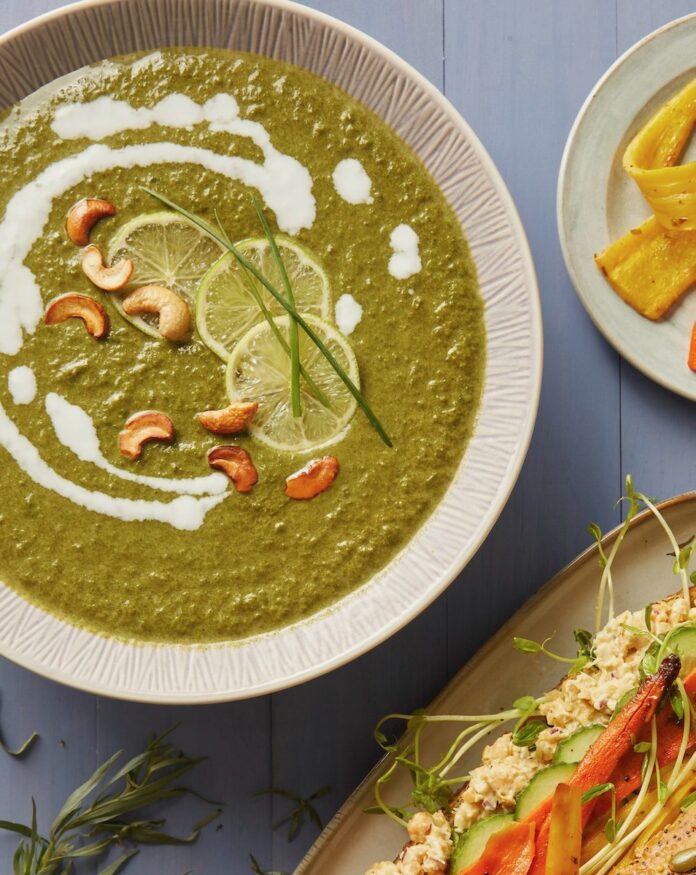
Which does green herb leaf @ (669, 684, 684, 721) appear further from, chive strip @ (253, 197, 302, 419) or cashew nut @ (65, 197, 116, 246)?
cashew nut @ (65, 197, 116, 246)

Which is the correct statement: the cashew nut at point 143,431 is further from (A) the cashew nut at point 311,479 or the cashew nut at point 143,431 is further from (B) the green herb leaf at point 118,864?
(B) the green herb leaf at point 118,864

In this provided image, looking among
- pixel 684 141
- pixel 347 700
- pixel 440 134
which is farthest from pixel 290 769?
pixel 684 141

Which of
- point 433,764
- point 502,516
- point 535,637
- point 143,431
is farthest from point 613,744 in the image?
point 143,431

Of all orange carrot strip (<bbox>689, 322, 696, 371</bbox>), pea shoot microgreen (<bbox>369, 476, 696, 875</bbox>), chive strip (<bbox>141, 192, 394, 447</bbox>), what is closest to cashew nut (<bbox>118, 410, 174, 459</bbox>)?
chive strip (<bbox>141, 192, 394, 447</bbox>)

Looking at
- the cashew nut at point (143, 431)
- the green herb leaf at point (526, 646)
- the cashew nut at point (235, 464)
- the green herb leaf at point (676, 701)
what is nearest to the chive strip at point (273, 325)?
the cashew nut at point (235, 464)

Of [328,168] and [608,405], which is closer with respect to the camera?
[328,168]

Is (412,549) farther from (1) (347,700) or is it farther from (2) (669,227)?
(2) (669,227)
